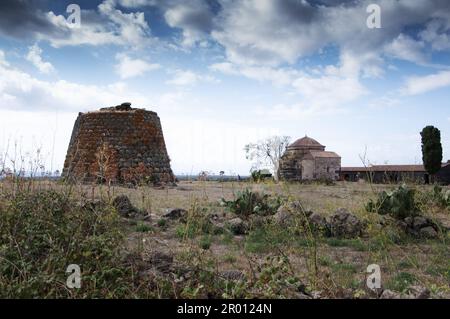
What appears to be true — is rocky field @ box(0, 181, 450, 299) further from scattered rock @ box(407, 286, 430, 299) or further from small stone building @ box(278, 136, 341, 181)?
small stone building @ box(278, 136, 341, 181)

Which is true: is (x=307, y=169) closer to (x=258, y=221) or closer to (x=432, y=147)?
(x=432, y=147)

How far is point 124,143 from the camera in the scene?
17031 mm

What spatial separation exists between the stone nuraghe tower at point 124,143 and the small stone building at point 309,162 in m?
19.2

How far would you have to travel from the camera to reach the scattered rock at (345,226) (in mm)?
6402

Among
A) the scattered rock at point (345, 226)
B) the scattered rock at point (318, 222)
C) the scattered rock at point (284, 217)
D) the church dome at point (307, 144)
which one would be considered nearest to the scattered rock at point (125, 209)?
the scattered rock at point (284, 217)

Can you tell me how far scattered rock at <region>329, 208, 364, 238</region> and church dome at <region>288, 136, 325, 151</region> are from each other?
32.6 metres

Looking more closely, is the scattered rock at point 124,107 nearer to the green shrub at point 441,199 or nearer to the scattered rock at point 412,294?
the green shrub at point 441,199

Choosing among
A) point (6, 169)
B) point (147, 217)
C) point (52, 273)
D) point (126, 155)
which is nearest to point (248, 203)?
point (147, 217)

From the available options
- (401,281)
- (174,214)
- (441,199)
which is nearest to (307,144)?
(441,199)

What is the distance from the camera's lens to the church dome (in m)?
38.6

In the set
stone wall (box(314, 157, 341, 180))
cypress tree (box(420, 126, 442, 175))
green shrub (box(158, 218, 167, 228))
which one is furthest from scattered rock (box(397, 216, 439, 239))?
stone wall (box(314, 157, 341, 180))

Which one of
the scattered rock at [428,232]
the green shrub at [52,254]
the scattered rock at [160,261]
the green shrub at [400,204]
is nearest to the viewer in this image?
the green shrub at [52,254]

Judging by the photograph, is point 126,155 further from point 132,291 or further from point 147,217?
point 132,291

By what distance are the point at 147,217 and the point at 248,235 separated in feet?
6.74
